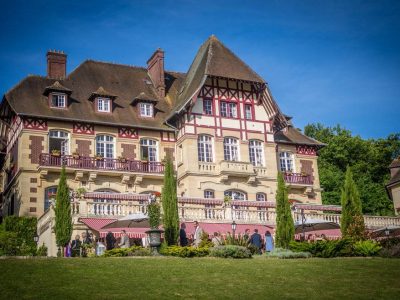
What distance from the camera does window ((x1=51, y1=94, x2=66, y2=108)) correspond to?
36.3 m

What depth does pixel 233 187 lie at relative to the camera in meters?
36.9

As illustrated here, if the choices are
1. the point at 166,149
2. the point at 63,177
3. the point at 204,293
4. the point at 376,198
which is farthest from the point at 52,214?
the point at 376,198

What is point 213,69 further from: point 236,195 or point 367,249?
point 367,249

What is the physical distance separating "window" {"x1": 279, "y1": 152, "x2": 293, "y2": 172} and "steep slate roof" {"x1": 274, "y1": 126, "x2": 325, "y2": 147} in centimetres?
84

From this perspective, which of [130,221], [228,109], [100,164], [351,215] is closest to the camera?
[130,221]

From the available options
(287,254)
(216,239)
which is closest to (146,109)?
(216,239)

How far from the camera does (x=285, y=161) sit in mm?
40812

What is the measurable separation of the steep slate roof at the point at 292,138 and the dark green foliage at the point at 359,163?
7.18 meters

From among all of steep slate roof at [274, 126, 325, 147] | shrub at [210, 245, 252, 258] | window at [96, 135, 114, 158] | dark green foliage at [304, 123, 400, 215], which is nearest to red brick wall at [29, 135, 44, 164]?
window at [96, 135, 114, 158]

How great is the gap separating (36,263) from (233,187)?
63.0 feet

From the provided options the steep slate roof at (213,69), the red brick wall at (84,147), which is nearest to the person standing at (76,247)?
the red brick wall at (84,147)

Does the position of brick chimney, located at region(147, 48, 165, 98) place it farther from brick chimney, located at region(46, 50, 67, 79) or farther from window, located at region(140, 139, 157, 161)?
brick chimney, located at region(46, 50, 67, 79)

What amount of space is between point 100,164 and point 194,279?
19.1 meters

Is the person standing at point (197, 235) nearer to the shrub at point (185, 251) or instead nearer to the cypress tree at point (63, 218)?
the shrub at point (185, 251)
